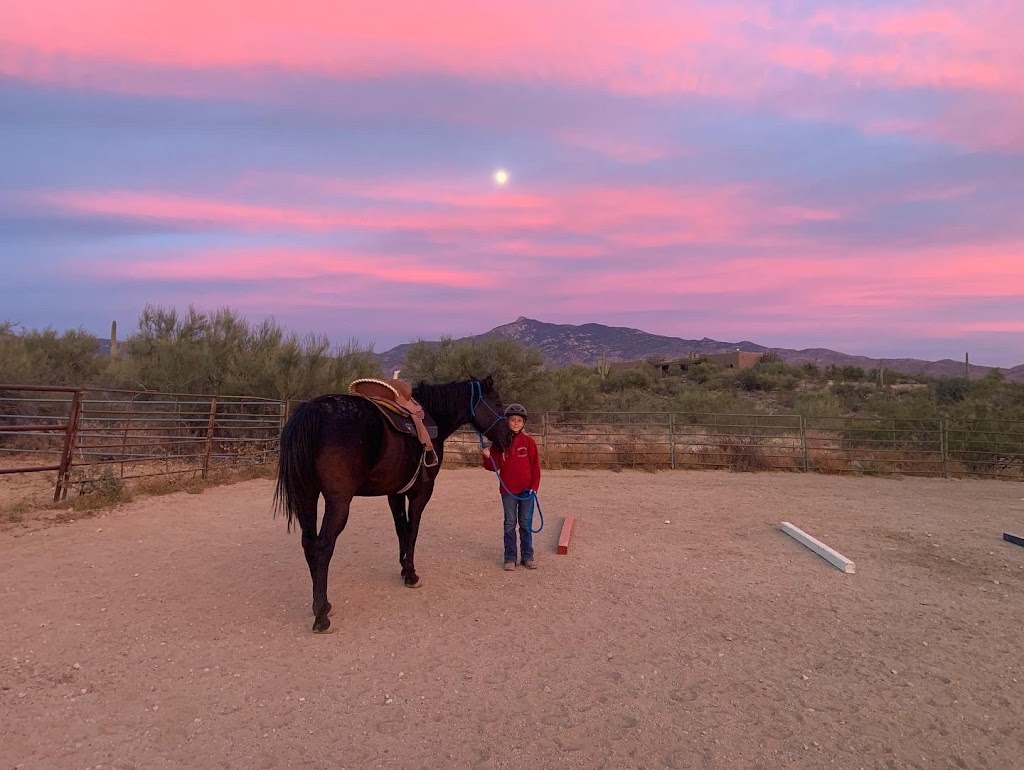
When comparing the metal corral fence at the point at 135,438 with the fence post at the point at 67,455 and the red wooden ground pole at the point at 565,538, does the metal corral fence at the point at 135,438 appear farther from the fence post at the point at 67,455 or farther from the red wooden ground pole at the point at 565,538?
the red wooden ground pole at the point at 565,538

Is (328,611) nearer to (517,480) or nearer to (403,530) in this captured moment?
(403,530)

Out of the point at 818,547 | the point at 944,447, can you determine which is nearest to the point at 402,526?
the point at 818,547

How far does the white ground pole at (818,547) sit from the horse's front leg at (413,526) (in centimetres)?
392

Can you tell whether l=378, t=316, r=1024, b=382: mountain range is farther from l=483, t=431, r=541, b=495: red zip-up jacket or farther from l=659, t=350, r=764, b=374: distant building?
l=483, t=431, r=541, b=495: red zip-up jacket

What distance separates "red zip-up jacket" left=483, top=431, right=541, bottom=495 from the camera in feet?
18.3

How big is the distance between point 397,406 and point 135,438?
22.4ft

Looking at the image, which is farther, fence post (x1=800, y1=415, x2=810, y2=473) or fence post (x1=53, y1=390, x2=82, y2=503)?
fence post (x1=800, y1=415, x2=810, y2=473)

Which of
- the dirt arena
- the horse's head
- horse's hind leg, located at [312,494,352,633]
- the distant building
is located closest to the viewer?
the dirt arena

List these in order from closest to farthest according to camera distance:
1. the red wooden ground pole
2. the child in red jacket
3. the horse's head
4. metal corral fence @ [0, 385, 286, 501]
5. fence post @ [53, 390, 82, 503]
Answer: the horse's head < the child in red jacket < the red wooden ground pole < fence post @ [53, 390, 82, 503] < metal corral fence @ [0, 385, 286, 501]

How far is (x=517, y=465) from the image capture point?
560 centimetres

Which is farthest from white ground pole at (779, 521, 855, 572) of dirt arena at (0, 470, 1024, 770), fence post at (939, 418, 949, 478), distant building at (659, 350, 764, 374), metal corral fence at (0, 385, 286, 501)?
distant building at (659, 350, 764, 374)

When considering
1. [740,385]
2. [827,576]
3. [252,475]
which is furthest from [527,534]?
[740,385]

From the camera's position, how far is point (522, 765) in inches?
104

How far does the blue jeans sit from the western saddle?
1127mm
